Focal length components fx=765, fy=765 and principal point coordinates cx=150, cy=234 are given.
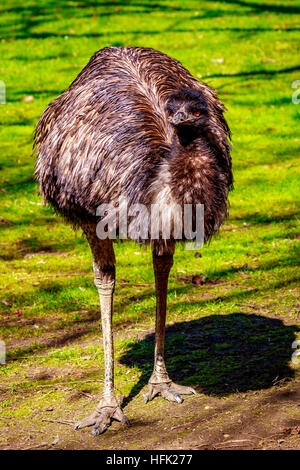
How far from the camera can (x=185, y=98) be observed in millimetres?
4051

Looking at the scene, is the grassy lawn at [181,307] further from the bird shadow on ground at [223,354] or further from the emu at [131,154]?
the emu at [131,154]

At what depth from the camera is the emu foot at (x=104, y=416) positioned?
4.81m

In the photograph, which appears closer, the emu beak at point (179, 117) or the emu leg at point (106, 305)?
the emu beak at point (179, 117)

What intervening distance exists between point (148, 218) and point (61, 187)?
93 cm

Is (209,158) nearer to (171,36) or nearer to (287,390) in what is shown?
(287,390)

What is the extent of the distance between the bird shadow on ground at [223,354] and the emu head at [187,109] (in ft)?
6.66

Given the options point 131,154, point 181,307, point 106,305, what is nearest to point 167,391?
point 106,305

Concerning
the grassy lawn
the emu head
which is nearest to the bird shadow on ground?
the grassy lawn

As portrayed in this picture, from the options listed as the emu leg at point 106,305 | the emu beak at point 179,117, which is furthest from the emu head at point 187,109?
the emu leg at point 106,305

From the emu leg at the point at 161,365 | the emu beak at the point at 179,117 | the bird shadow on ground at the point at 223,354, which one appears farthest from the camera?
the bird shadow on ground at the point at 223,354

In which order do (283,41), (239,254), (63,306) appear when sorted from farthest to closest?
(283,41) → (239,254) → (63,306)

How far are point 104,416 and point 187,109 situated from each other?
2.06 m

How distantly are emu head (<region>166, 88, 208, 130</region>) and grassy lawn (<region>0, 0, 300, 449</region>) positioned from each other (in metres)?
1.83

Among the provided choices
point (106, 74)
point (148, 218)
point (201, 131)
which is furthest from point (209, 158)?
point (106, 74)
